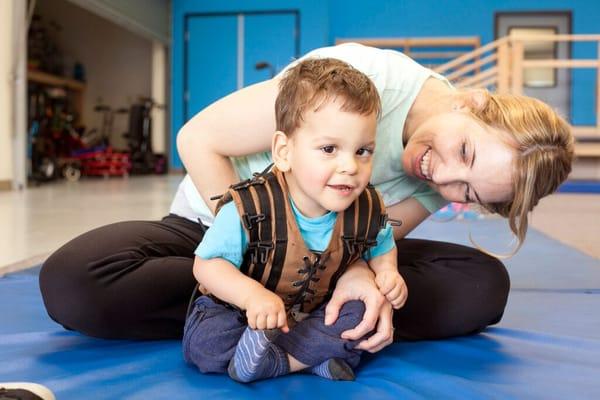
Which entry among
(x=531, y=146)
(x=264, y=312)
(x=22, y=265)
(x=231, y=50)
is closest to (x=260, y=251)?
(x=264, y=312)

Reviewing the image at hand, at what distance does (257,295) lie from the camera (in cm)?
99

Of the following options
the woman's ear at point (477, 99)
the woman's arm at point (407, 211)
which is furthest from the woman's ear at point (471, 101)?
the woman's arm at point (407, 211)

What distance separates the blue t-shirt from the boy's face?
61 mm

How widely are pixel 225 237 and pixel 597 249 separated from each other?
2181mm

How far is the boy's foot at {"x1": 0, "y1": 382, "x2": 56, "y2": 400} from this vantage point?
84cm

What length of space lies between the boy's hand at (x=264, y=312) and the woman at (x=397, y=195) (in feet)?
0.47

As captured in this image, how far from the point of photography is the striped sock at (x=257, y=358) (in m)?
1.02

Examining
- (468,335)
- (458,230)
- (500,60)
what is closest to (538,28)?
(500,60)

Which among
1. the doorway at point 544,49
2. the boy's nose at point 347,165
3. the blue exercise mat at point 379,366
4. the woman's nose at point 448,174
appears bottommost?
the blue exercise mat at point 379,366

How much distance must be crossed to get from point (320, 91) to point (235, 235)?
26 centimetres

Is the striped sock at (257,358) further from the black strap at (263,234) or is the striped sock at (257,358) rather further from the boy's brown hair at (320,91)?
the boy's brown hair at (320,91)

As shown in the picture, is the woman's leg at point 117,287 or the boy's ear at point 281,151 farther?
the woman's leg at point 117,287

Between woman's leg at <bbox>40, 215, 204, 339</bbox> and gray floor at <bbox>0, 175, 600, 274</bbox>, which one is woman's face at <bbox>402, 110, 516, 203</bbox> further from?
gray floor at <bbox>0, 175, 600, 274</bbox>

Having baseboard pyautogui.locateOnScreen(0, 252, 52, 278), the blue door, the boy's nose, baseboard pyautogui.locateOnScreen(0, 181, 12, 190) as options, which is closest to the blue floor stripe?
the blue door
